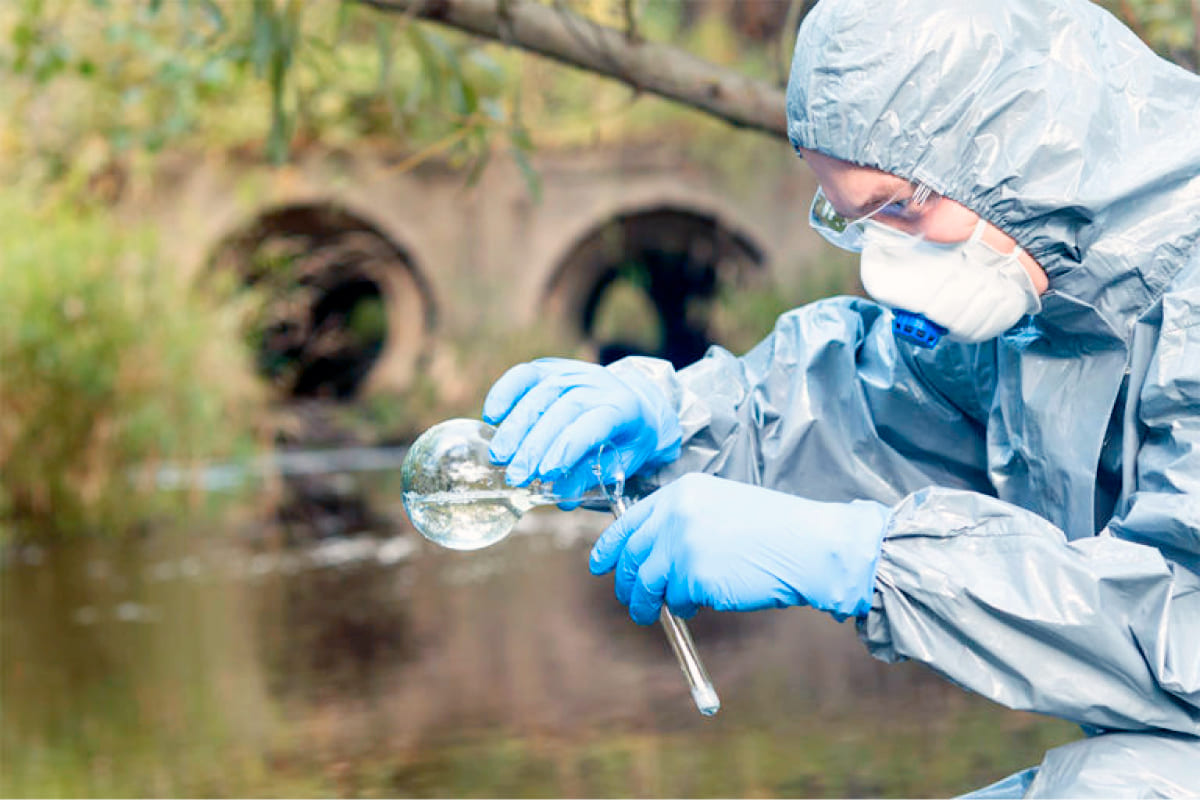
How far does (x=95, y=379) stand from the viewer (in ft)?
21.0

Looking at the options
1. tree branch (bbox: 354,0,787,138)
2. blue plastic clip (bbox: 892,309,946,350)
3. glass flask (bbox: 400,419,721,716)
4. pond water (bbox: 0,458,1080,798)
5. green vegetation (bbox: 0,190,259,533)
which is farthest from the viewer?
green vegetation (bbox: 0,190,259,533)

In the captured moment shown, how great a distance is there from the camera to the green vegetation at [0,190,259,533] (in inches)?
248

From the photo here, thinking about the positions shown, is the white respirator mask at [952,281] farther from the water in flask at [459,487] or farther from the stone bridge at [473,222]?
the stone bridge at [473,222]

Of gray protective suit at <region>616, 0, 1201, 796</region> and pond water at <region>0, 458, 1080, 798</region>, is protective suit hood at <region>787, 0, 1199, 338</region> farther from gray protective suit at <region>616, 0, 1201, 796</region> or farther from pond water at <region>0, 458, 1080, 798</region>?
pond water at <region>0, 458, 1080, 798</region>

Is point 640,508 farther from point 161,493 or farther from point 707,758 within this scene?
point 161,493

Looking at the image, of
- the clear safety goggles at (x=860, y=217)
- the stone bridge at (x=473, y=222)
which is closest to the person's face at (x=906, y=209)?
the clear safety goggles at (x=860, y=217)

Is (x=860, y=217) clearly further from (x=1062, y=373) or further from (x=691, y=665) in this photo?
(x=691, y=665)

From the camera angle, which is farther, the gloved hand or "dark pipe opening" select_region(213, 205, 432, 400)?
"dark pipe opening" select_region(213, 205, 432, 400)

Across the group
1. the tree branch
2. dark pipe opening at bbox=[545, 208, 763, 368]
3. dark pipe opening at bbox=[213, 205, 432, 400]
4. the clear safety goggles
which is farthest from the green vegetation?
the clear safety goggles

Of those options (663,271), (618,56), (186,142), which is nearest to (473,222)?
(186,142)

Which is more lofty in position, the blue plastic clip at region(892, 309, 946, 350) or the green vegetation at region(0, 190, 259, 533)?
the blue plastic clip at region(892, 309, 946, 350)

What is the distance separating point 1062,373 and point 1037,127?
309 mm

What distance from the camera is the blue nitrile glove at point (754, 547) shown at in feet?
4.80

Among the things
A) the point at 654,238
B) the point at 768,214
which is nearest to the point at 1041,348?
the point at 768,214
